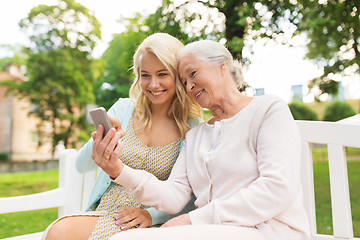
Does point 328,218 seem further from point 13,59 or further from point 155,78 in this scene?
point 13,59

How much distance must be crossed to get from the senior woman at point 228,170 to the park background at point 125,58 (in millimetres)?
1076

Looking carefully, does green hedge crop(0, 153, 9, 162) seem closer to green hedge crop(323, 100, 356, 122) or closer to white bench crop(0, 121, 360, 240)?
green hedge crop(323, 100, 356, 122)

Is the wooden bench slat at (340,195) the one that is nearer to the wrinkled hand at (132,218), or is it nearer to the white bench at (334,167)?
the white bench at (334,167)

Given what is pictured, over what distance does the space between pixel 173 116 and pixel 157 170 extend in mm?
448

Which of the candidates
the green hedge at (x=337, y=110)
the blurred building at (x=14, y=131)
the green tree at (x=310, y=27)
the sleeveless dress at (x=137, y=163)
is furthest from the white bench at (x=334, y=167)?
the green hedge at (x=337, y=110)

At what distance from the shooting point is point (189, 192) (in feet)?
7.27

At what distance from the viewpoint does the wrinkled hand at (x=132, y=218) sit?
2.21 m

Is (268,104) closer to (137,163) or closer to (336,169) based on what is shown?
(336,169)

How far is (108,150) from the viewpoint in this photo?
6.31 feet

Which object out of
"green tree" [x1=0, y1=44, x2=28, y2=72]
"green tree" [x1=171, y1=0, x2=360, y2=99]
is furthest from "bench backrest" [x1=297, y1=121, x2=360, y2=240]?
"green tree" [x1=0, y1=44, x2=28, y2=72]

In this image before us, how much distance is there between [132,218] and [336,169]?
4.01 feet

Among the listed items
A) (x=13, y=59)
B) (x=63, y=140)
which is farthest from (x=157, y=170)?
(x=13, y=59)

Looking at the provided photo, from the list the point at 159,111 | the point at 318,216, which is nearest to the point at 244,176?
the point at 159,111

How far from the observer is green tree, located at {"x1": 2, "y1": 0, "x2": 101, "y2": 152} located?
21.6m
